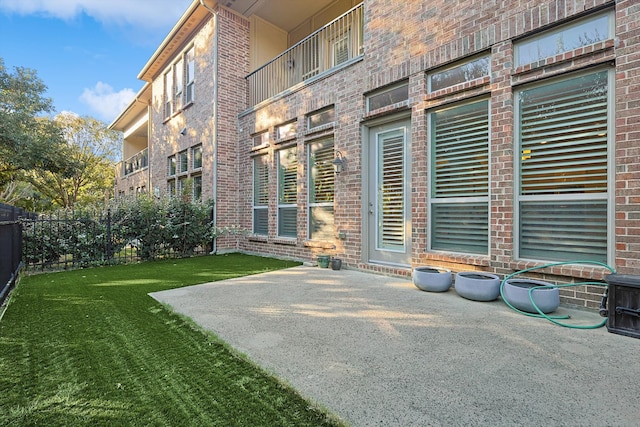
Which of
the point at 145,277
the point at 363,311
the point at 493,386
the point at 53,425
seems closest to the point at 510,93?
the point at 363,311

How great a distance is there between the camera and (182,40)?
10156 millimetres

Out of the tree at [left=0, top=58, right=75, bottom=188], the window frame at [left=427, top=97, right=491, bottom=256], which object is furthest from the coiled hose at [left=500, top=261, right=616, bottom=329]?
the tree at [left=0, top=58, right=75, bottom=188]

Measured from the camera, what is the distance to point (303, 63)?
8.67m

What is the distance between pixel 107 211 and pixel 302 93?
487 cm

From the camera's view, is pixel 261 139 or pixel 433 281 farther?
pixel 261 139

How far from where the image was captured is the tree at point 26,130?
39.8 feet

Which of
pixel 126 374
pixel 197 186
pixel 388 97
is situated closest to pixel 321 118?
pixel 388 97

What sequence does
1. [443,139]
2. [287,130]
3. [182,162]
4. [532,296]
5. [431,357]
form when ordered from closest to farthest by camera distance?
[431,357], [532,296], [443,139], [287,130], [182,162]

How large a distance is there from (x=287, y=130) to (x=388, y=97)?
9.01 ft

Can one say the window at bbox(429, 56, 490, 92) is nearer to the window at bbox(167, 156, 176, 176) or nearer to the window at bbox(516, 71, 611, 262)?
the window at bbox(516, 71, 611, 262)

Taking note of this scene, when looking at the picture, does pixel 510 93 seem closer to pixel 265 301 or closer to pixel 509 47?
pixel 509 47

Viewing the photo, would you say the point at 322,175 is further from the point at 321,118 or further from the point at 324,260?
the point at 324,260

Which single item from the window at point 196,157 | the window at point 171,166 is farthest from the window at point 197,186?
the window at point 171,166

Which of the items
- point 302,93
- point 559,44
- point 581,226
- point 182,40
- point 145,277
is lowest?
point 145,277
